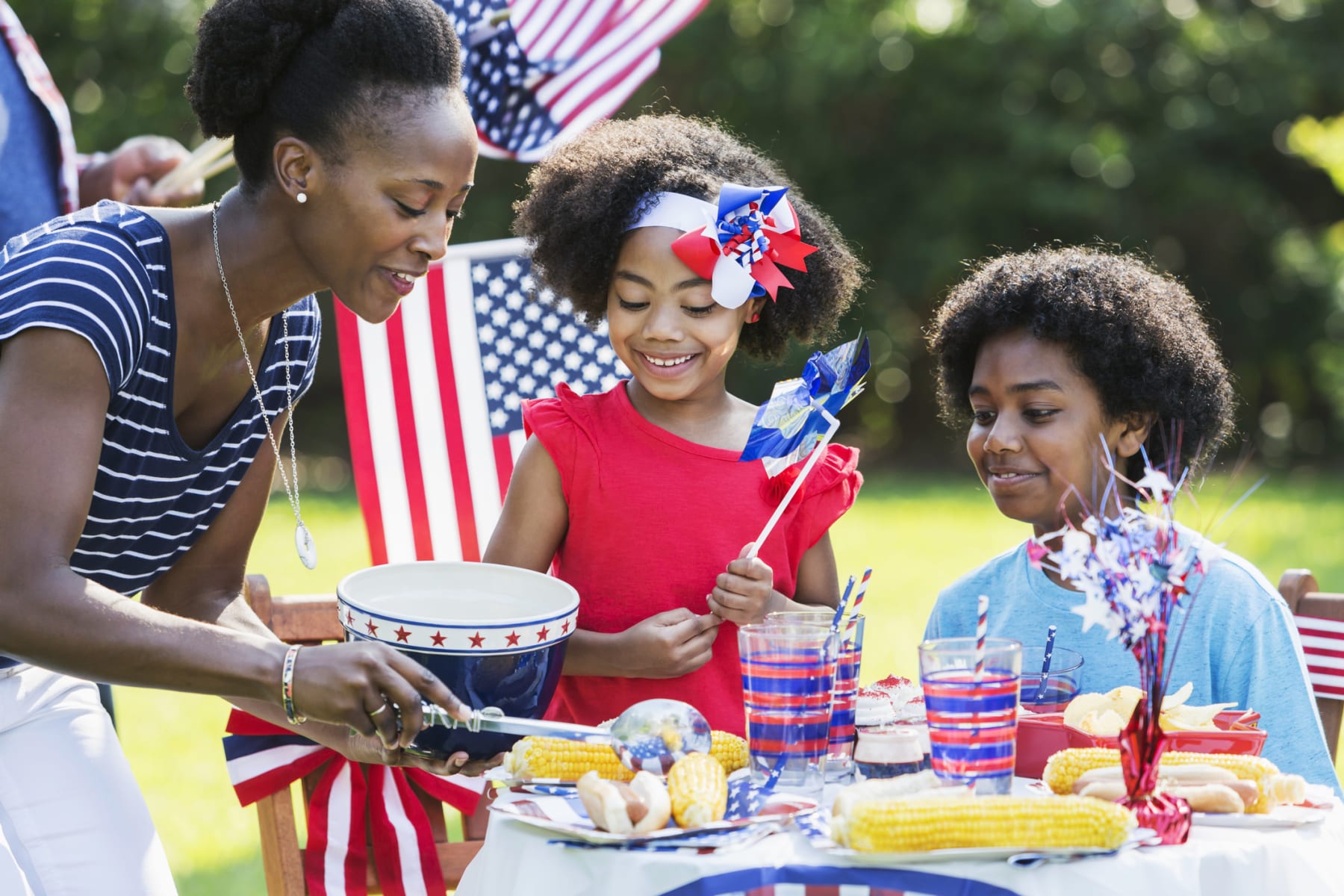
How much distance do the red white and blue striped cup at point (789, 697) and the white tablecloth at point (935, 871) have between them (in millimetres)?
224

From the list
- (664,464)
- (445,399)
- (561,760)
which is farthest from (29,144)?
(561,760)

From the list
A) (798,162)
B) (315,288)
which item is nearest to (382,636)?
(315,288)

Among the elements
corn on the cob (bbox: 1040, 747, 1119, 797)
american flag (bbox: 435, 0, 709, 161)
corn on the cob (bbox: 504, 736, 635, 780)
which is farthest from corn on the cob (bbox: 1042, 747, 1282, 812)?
american flag (bbox: 435, 0, 709, 161)

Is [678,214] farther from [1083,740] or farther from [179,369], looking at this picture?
[1083,740]

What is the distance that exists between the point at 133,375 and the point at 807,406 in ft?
4.25

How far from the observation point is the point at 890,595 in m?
9.10

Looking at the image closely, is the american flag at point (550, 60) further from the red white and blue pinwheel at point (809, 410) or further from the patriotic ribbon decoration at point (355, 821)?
the patriotic ribbon decoration at point (355, 821)

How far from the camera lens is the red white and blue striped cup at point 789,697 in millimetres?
2227

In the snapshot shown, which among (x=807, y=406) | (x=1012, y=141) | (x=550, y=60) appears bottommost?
(x=807, y=406)

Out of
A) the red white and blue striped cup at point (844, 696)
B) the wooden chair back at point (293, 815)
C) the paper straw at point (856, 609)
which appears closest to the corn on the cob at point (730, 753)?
the red white and blue striped cup at point (844, 696)

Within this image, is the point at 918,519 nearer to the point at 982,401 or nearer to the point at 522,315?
the point at 522,315

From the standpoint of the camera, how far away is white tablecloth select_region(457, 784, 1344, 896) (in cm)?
191

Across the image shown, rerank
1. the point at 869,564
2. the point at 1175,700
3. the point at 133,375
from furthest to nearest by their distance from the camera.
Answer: the point at 869,564
the point at 133,375
the point at 1175,700

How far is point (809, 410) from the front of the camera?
2893 mm
